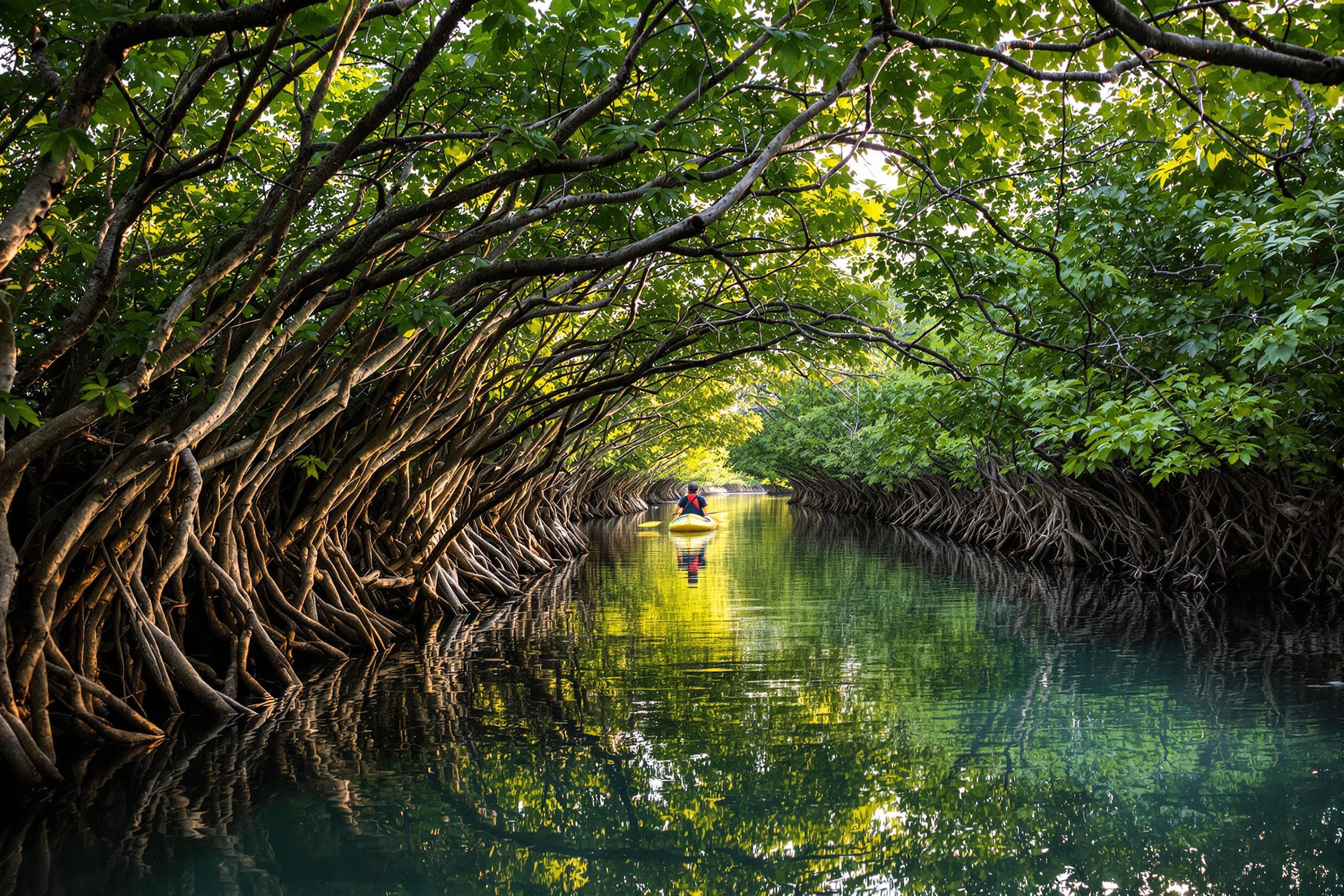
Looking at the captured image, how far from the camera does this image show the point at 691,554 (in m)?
20.6

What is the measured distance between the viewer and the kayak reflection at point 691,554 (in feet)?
51.3

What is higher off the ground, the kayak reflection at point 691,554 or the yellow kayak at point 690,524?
the yellow kayak at point 690,524

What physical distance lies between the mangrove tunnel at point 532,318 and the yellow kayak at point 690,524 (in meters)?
14.9

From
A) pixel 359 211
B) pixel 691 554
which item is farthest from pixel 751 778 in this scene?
pixel 691 554

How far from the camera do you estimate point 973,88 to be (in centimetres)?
499

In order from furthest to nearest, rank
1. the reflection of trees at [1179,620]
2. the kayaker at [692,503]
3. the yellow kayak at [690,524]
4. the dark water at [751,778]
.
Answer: the kayaker at [692,503] → the yellow kayak at [690,524] → the reflection of trees at [1179,620] → the dark water at [751,778]

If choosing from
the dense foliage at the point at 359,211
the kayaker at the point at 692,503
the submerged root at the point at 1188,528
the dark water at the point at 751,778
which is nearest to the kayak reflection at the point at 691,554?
the kayaker at the point at 692,503

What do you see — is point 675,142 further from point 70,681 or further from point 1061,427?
point 1061,427

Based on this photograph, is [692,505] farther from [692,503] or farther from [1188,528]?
[1188,528]

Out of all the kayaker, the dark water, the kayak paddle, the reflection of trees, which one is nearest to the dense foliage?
the dark water

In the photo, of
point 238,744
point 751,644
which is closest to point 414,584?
point 751,644

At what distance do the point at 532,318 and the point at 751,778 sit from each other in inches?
185

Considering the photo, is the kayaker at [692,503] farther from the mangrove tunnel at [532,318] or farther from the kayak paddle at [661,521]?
the mangrove tunnel at [532,318]

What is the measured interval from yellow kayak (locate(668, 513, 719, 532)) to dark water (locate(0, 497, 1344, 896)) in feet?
57.7
